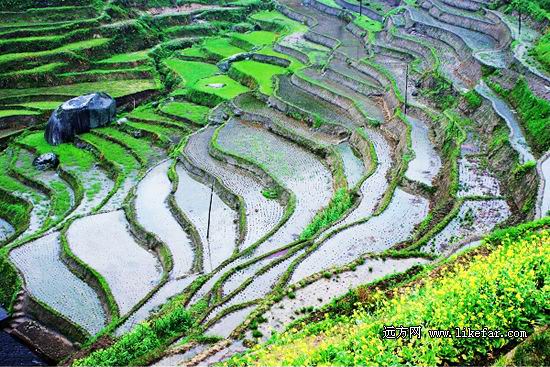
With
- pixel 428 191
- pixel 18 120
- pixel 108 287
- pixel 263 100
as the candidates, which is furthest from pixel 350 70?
pixel 108 287

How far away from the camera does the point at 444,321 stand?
9.38 meters

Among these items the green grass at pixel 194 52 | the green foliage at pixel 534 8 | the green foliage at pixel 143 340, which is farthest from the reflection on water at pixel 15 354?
the green foliage at pixel 534 8

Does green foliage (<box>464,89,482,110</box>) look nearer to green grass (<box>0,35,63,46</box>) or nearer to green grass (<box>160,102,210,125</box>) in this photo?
green grass (<box>160,102,210,125</box>)

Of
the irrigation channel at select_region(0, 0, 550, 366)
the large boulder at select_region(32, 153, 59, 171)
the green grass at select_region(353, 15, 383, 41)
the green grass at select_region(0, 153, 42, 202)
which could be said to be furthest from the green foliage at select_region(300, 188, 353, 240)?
the green grass at select_region(353, 15, 383, 41)

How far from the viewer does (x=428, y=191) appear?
20094 millimetres

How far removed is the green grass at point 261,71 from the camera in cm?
3474

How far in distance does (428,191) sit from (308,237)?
458cm

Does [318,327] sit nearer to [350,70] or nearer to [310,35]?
[350,70]

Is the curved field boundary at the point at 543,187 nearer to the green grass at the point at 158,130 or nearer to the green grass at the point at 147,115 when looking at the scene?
the green grass at the point at 158,130

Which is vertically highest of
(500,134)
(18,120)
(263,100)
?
(500,134)

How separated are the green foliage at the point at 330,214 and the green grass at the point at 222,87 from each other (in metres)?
15.0

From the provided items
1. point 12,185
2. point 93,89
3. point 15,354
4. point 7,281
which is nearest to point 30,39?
point 93,89

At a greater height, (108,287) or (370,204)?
(370,204)

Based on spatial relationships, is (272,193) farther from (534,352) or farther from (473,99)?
(534,352)
